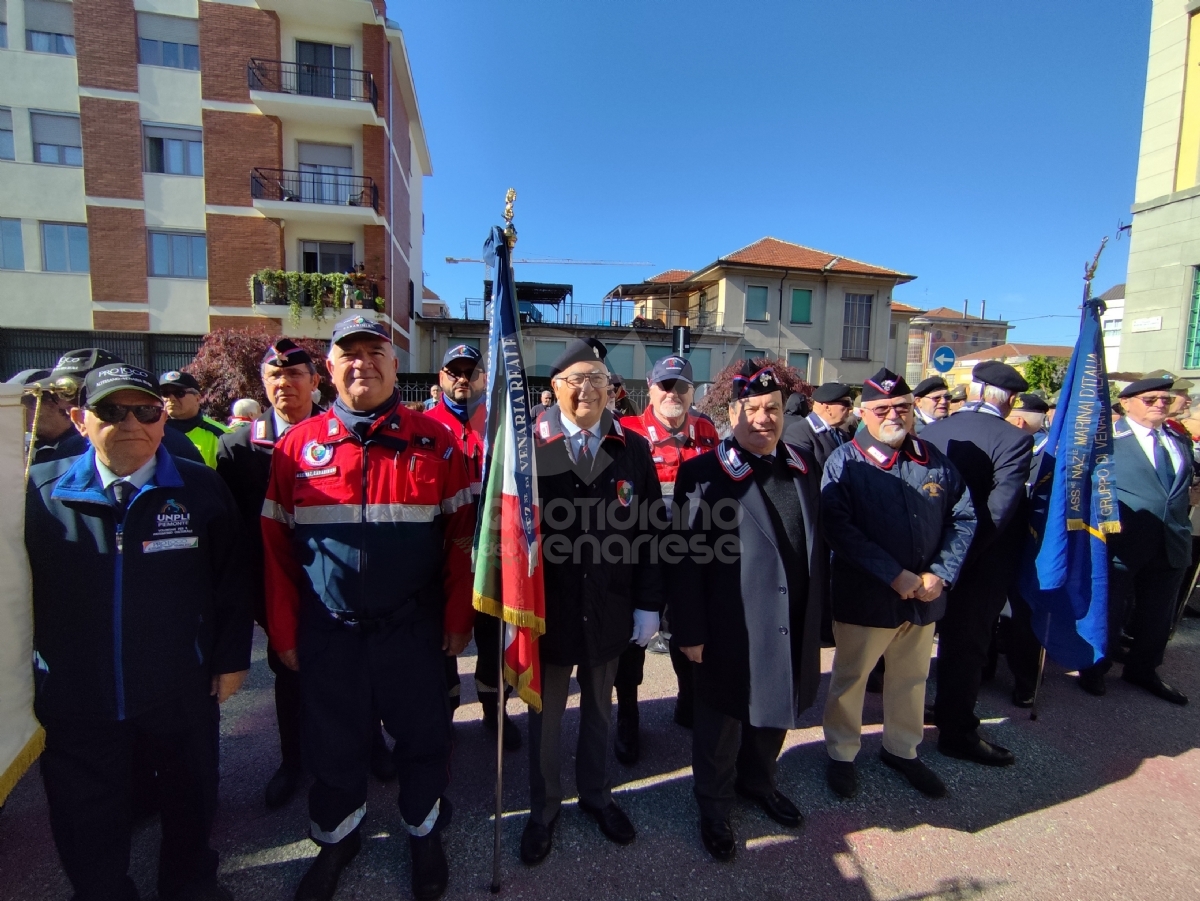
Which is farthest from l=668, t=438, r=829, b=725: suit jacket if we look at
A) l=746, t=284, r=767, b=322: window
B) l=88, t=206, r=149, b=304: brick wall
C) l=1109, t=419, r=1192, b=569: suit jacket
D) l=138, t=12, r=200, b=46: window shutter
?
l=746, t=284, r=767, b=322: window

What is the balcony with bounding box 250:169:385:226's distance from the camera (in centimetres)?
1630

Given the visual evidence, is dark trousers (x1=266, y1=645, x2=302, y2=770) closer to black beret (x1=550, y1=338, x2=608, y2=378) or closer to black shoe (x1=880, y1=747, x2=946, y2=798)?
black beret (x1=550, y1=338, x2=608, y2=378)

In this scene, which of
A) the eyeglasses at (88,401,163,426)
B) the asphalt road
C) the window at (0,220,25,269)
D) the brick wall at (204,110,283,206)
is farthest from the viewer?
the brick wall at (204,110,283,206)

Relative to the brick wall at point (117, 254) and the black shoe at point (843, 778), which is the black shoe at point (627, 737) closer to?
the black shoe at point (843, 778)

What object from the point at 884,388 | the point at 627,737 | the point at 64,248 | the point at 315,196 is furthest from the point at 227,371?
the point at 884,388

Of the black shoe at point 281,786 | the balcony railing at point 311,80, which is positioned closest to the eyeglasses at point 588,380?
the black shoe at point 281,786

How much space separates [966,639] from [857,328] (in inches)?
1074

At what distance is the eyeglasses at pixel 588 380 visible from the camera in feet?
8.64

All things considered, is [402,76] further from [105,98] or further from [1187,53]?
[1187,53]

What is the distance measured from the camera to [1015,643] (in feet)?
13.3

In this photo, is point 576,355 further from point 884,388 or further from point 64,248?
point 64,248

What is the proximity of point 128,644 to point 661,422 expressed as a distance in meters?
3.66

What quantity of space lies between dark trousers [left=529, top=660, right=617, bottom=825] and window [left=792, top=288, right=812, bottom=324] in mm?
27032

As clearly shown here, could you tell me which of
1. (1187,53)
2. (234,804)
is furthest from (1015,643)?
(1187,53)
